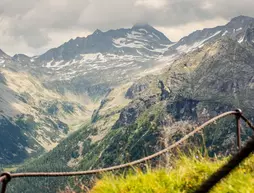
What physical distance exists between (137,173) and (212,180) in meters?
6.86

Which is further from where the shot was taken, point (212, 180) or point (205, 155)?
point (205, 155)

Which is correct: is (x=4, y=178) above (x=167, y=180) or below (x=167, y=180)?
above

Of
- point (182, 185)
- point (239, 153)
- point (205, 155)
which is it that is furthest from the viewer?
point (205, 155)

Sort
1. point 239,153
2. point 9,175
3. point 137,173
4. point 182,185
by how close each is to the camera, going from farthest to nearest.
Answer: point 137,173 < point 182,185 < point 9,175 < point 239,153

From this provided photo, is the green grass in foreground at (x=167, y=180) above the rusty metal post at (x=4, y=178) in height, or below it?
below

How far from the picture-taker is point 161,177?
30.1 ft

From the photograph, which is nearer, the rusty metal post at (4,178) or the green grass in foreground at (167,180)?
the rusty metal post at (4,178)

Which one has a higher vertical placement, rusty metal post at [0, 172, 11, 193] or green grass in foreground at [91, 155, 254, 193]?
rusty metal post at [0, 172, 11, 193]

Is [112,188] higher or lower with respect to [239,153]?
lower

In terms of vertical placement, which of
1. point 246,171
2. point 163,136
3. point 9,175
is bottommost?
point 246,171

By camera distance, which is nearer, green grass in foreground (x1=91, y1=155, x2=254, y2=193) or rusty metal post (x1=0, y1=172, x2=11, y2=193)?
rusty metal post (x1=0, y1=172, x2=11, y2=193)

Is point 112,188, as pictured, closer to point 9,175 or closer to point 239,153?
point 9,175

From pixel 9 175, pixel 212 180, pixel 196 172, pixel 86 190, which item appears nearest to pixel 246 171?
pixel 196 172

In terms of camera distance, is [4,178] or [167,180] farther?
[167,180]
